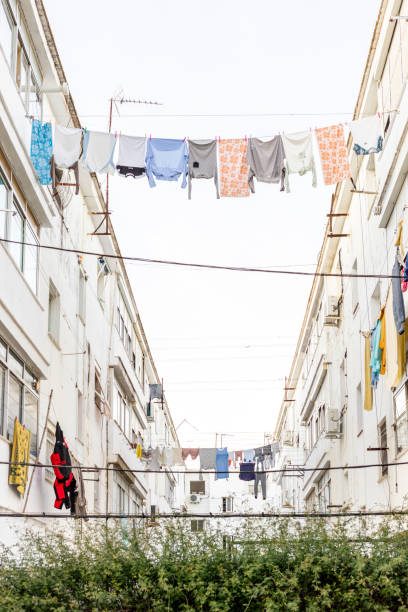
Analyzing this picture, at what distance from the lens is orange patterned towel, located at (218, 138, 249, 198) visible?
1864cm

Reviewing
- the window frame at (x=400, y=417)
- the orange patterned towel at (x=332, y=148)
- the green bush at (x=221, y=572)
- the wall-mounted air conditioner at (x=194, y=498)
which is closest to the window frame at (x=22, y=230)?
the orange patterned towel at (x=332, y=148)

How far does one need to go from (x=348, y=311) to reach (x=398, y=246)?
1047cm

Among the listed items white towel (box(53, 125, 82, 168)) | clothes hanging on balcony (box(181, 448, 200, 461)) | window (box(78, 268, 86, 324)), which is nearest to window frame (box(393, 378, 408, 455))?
white towel (box(53, 125, 82, 168))

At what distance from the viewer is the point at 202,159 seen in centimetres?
1870

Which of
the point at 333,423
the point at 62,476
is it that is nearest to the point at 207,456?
the point at 333,423

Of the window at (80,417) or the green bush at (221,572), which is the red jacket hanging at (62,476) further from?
the green bush at (221,572)

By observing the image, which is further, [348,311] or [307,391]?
[307,391]

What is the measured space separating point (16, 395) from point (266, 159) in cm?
680

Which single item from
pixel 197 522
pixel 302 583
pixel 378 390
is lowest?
pixel 302 583

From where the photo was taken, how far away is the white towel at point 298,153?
18578 mm

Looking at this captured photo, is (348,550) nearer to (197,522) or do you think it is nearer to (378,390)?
(197,522)

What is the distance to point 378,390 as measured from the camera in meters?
21.2

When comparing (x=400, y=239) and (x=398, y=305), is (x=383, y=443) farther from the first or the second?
(x=400, y=239)

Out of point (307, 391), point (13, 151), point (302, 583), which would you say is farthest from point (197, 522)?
point (307, 391)
